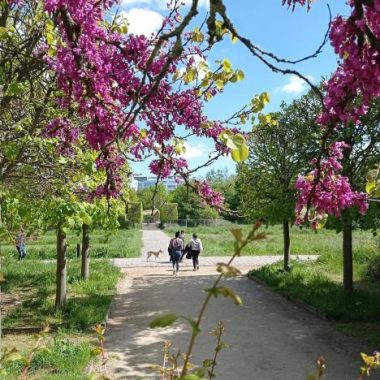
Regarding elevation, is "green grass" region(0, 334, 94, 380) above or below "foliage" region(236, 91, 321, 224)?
below

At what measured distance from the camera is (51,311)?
1128 centimetres

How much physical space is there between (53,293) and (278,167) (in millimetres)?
7633

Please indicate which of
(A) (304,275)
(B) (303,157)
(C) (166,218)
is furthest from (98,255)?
(C) (166,218)

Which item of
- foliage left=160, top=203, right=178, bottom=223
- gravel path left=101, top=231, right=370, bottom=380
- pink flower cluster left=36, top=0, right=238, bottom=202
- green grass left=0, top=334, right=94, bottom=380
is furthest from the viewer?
foliage left=160, top=203, right=178, bottom=223

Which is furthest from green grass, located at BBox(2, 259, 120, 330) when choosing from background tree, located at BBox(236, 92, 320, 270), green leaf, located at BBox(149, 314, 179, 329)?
green leaf, located at BBox(149, 314, 179, 329)

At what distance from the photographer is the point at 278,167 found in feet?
51.5

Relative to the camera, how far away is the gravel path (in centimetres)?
773

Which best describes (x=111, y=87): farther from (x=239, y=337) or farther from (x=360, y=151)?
(x=360, y=151)

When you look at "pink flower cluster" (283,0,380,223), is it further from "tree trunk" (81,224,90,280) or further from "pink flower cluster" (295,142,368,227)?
"tree trunk" (81,224,90,280)

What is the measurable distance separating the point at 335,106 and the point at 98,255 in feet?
74.9

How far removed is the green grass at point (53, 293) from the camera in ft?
34.6

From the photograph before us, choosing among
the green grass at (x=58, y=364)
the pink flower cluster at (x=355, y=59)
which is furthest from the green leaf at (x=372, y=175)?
the green grass at (x=58, y=364)

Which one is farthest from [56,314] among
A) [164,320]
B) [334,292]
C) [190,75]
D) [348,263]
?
[164,320]

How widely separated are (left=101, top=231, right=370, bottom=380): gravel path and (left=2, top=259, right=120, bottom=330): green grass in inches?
19.8
